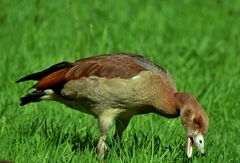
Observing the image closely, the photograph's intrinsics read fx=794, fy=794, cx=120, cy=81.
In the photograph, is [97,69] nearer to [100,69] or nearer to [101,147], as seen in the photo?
[100,69]

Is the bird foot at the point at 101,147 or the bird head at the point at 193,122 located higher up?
the bird head at the point at 193,122

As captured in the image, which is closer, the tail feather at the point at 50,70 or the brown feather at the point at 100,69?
the brown feather at the point at 100,69

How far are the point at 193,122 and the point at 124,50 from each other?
416 centimetres

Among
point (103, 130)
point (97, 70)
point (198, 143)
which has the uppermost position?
point (97, 70)

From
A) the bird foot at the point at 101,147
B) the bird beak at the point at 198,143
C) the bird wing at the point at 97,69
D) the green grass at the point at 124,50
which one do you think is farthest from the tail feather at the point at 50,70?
the bird beak at the point at 198,143

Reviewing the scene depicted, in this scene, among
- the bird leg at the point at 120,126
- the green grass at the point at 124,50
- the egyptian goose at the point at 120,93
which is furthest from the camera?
the bird leg at the point at 120,126

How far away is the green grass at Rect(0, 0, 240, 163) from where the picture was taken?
6.85 meters

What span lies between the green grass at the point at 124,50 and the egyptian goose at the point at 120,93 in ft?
0.85

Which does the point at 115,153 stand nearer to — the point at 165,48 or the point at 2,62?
the point at 2,62

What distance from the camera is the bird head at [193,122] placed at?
662cm

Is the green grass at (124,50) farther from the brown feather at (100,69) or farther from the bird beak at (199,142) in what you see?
the brown feather at (100,69)

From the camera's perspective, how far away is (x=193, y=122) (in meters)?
6.68

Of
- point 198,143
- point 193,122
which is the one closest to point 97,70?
point 193,122

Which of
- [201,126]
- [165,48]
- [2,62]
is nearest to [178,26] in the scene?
[165,48]
